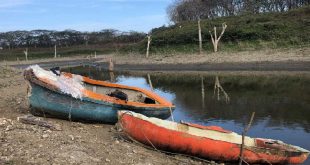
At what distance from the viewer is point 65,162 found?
10.3 metres

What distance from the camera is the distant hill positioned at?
4838cm

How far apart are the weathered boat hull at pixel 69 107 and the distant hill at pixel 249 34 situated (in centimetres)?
3283

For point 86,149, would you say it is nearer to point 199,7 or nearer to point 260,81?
point 260,81

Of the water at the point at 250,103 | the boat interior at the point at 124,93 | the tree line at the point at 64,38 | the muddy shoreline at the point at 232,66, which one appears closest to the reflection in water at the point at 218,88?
the water at the point at 250,103

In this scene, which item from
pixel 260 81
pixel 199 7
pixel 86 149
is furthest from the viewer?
pixel 199 7

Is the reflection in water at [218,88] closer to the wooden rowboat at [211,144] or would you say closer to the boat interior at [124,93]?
the boat interior at [124,93]

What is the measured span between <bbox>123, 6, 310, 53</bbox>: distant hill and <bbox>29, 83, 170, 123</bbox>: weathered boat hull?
108 feet

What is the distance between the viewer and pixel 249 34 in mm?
51812

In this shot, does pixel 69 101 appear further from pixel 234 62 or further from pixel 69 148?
pixel 234 62

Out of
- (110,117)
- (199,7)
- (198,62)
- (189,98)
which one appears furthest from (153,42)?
(110,117)

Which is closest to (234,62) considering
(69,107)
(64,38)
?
(69,107)

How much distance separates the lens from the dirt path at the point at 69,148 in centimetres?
1042

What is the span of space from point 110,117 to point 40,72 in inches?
108

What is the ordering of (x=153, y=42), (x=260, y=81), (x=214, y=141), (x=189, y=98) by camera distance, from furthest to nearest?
(x=153, y=42) → (x=260, y=81) → (x=189, y=98) → (x=214, y=141)
